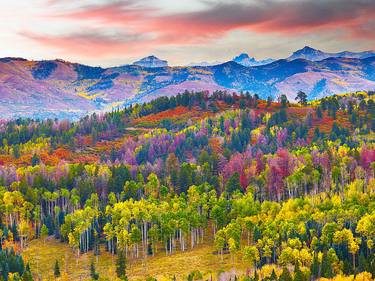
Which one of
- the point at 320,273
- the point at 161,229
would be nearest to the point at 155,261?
the point at 161,229

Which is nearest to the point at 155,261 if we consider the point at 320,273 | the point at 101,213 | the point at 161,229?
the point at 161,229

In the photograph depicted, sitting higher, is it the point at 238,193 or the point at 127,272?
the point at 238,193

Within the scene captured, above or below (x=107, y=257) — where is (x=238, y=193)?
above

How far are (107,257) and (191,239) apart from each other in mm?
28179

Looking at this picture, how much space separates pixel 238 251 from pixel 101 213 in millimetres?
57139

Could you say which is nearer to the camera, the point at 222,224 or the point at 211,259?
the point at 211,259

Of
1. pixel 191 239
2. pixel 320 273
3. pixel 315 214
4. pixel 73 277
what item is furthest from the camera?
pixel 191 239

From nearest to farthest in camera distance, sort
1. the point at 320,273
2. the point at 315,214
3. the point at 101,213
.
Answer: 1. the point at 320,273
2. the point at 315,214
3. the point at 101,213

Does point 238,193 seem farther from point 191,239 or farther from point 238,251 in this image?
point 238,251

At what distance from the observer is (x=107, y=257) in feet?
525

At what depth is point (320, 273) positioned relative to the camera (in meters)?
124

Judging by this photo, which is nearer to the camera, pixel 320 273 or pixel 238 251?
pixel 320 273

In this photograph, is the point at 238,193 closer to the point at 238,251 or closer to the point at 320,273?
the point at 238,251

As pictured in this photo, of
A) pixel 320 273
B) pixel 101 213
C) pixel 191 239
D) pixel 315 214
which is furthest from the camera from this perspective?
pixel 101 213
